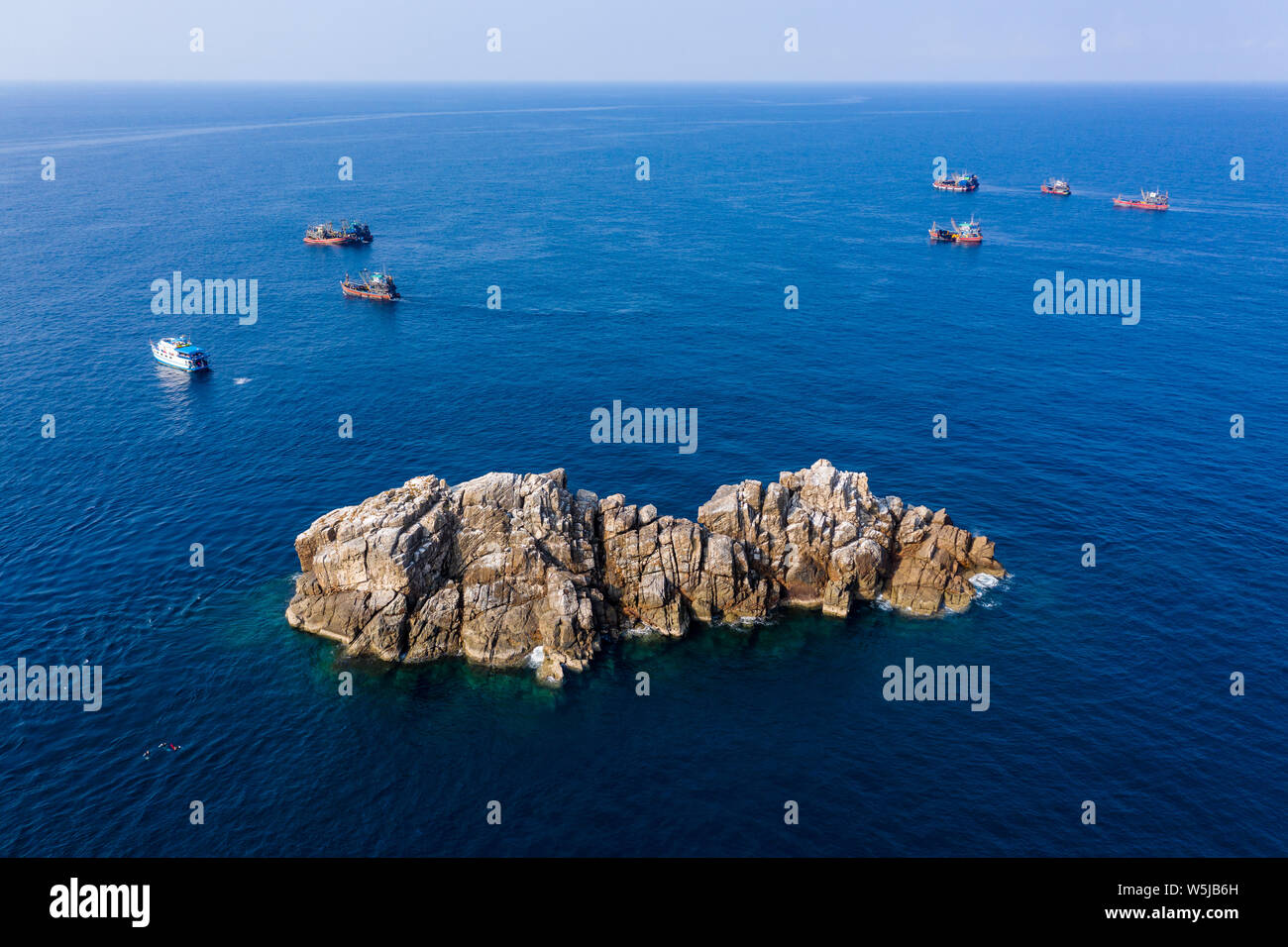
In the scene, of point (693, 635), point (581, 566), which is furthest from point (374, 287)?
point (693, 635)

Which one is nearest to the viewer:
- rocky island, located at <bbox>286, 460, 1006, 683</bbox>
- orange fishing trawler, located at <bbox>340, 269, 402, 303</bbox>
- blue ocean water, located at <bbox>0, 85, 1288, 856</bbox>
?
blue ocean water, located at <bbox>0, 85, 1288, 856</bbox>

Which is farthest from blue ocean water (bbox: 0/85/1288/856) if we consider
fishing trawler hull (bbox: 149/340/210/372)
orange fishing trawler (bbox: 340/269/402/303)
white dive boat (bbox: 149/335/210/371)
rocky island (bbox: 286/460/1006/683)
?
orange fishing trawler (bbox: 340/269/402/303)

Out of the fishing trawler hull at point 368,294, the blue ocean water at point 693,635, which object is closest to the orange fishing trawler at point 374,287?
the fishing trawler hull at point 368,294

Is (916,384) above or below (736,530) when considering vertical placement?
above

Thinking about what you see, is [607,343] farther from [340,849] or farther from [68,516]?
[340,849]

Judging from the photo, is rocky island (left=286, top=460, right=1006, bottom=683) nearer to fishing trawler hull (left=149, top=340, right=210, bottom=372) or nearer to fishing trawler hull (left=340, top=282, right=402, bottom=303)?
fishing trawler hull (left=149, top=340, right=210, bottom=372)
